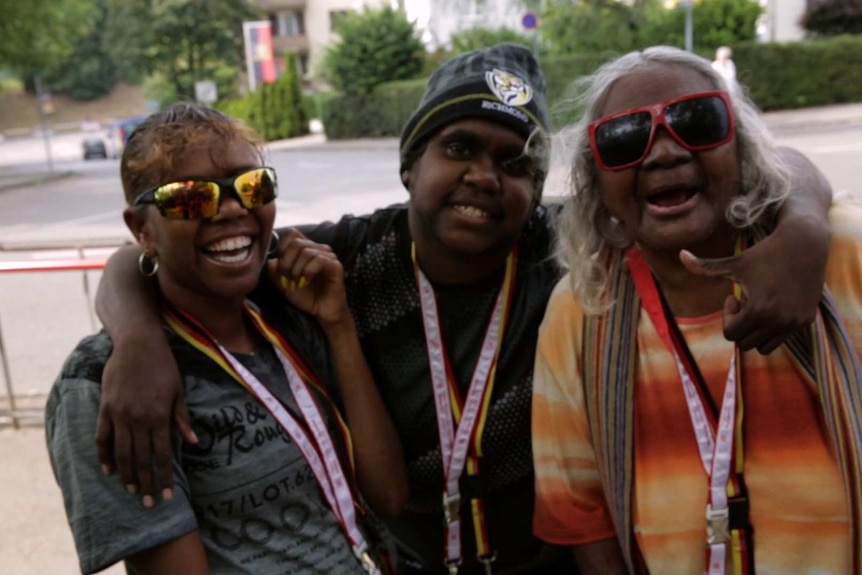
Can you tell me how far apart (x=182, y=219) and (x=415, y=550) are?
122 cm

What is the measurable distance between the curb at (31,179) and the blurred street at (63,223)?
0.04 meters

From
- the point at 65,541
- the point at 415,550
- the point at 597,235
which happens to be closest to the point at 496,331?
the point at 597,235

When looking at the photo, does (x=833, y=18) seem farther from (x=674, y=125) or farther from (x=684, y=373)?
(x=684, y=373)

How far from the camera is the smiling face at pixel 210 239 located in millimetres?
1957

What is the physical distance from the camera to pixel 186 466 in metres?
1.87

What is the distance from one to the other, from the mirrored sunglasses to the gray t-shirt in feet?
0.97

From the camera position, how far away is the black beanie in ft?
7.56

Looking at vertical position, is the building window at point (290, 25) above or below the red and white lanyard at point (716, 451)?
above

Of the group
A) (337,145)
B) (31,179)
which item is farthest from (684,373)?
(337,145)

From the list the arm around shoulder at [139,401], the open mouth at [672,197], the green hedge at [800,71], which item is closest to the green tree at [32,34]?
the green hedge at [800,71]

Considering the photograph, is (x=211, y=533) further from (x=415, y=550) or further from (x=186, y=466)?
(x=415, y=550)

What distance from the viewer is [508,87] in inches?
92.4

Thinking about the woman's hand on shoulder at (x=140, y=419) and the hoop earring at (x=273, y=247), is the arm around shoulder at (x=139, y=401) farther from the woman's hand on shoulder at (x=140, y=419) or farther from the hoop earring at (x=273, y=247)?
the hoop earring at (x=273, y=247)

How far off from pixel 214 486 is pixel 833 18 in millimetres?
31334
